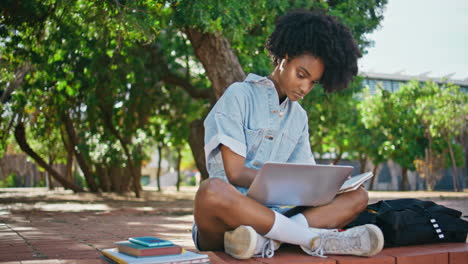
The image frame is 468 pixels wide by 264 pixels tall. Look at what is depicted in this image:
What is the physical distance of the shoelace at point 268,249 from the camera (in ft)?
8.28

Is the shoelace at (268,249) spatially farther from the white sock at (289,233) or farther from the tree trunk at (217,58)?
the tree trunk at (217,58)

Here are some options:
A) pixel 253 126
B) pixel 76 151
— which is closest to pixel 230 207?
pixel 253 126

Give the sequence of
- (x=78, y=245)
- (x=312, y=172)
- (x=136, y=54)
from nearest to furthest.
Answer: (x=312, y=172), (x=78, y=245), (x=136, y=54)

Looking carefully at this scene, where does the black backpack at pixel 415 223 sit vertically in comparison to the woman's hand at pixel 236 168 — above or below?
below

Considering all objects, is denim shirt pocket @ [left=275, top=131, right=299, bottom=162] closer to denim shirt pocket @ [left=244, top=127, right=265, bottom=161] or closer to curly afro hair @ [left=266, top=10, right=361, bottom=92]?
denim shirt pocket @ [left=244, top=127, right=265, bottom=161]

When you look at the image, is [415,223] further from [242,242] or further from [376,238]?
[242,242]

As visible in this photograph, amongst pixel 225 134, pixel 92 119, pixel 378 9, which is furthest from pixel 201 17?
pixel 92 119

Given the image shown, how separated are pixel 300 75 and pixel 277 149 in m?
0.48

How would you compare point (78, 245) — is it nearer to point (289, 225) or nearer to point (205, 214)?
point (205, 214)

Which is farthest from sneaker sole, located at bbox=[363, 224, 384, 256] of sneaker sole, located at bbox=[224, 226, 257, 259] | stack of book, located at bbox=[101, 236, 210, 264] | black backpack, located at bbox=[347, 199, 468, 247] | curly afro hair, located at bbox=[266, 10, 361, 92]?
A: curly afro hair, located at bbox=[266, 10, 361, 92]

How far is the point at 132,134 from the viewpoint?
16.5 m

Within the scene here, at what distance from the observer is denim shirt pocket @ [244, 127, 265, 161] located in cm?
286

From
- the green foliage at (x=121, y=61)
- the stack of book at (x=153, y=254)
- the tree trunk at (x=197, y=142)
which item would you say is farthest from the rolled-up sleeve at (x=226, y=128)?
the tree trunk at (x=197, y=142)

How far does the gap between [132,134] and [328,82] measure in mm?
13973
